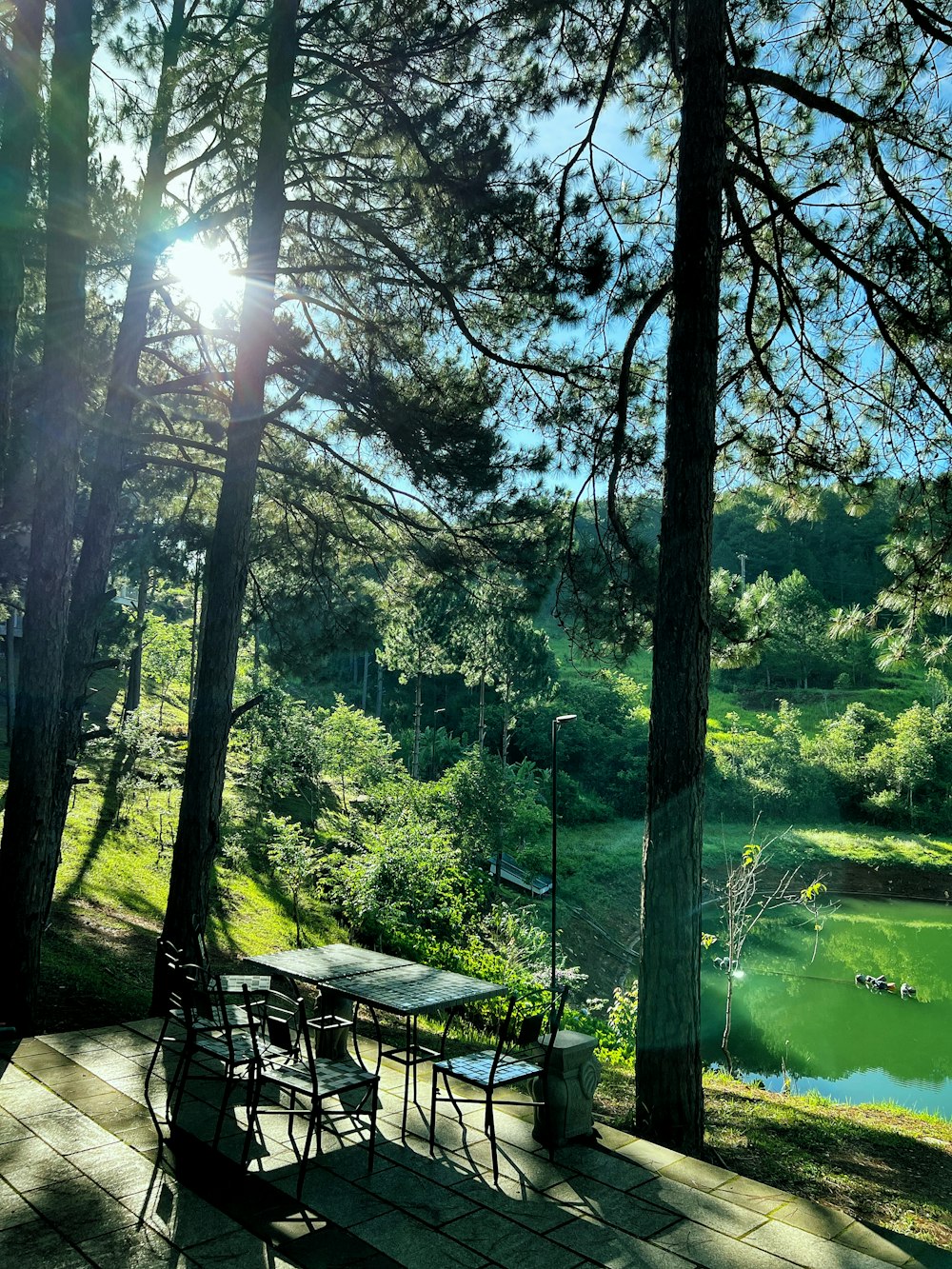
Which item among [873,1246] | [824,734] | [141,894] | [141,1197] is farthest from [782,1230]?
[824,734]

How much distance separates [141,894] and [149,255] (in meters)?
7.43

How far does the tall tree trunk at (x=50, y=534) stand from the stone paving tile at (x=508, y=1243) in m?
3.20

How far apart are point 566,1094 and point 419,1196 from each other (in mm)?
747

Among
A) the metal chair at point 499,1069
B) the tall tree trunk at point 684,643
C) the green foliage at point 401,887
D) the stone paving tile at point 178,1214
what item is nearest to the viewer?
the stone paving tile at point 178,1214

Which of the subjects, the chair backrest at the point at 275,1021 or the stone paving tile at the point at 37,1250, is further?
the chair backrest at the point at 275,1021

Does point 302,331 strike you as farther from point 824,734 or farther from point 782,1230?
point 824,734

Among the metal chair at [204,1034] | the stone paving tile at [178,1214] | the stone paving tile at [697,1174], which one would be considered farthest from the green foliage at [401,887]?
the stone paving tile at [178,1214]

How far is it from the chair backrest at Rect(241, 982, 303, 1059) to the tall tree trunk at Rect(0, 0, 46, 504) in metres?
3.36

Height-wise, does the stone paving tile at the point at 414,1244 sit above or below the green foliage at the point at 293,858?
above

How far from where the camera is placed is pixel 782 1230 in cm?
296

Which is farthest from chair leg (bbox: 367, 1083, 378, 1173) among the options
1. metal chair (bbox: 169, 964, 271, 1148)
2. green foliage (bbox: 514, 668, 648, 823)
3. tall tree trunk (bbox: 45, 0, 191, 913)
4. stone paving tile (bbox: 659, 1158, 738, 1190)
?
green foliage (bbox: 514, 668, 648, 823)

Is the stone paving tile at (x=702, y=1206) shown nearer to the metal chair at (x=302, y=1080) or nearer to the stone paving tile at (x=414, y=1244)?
the stone paving tile at (x=414, y=1244)

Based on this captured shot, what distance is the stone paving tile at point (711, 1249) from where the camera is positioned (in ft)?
8.93

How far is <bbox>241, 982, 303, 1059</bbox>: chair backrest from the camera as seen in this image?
3.25m
